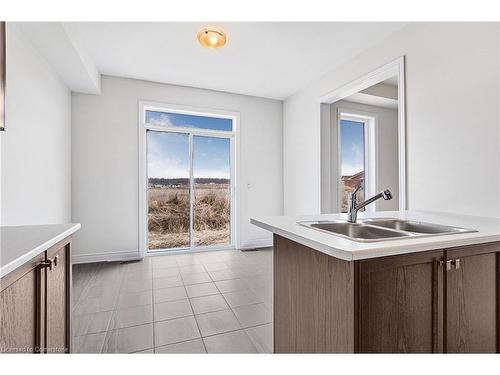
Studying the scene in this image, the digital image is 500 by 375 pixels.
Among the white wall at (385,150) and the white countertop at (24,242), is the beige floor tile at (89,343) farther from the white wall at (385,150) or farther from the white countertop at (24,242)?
the white wall at (385,150)

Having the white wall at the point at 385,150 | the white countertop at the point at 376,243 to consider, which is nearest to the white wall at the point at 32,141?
the white countertop at the point at 376,243

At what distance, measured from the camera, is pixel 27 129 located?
7.30 ft

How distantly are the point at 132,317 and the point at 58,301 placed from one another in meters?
1.00

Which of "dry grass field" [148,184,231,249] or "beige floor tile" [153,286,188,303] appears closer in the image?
"beige floor tile" [153,286,188,303]

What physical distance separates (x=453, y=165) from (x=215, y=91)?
3.28 m

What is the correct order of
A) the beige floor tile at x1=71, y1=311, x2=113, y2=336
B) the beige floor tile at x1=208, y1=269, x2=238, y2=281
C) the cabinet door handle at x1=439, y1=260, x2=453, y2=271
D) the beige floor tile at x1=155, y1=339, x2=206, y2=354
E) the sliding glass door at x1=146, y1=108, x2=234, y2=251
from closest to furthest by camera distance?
the cabinet door handle at x1=439, y1=260, x2=453, y2=271 → the beige floor tile at x1=155, y1=339, x2=206, y2=354 → the beige floor tile at x1=71, y1=311, x2=113, y2=336 → the beige floor tile at x1=208, y1=269, x2=238, y2=281 → the sliding glass door at x1=146, y1=108, x2=234, y2=251

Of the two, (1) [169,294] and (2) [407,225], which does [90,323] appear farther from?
(2) [407,225]

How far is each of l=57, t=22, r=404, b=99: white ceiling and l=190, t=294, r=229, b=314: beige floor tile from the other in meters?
2.56

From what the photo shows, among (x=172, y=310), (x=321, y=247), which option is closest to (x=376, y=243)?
(x=321, y=247)

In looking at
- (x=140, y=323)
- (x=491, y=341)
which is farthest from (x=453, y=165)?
(x=140, y=323)

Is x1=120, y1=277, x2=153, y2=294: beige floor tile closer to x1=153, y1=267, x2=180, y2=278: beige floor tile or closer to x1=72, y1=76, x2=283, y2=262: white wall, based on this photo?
x1=153, y1=267, x2=180, y2=278: beige floor tile

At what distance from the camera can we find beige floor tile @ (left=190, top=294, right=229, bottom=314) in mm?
2240

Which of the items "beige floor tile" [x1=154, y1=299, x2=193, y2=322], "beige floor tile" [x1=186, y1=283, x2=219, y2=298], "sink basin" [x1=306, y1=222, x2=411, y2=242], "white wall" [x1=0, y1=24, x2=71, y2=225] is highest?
"white wall" [x1=0, y1=24, x2=71, y2=225]

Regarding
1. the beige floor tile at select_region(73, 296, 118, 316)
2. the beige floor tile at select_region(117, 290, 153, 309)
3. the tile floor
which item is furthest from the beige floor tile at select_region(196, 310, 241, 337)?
the beige floor tile at select_region(73, 296, 118, 316)
